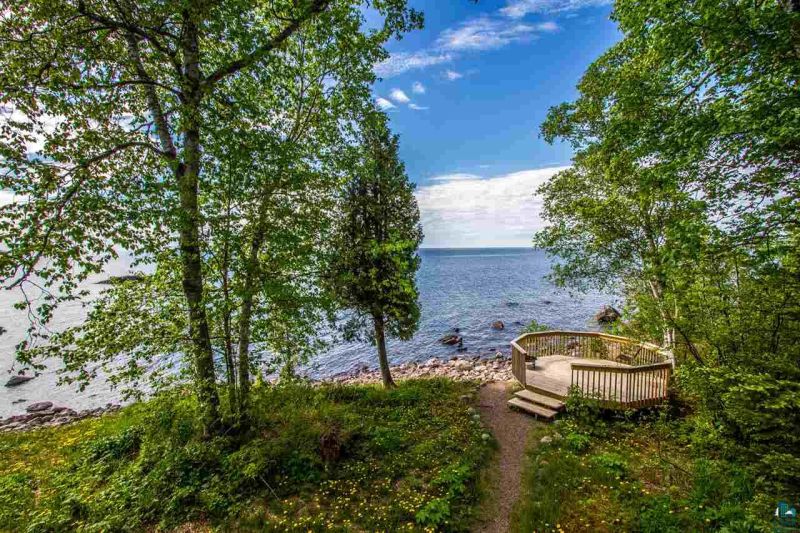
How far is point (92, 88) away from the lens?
528 centimetres

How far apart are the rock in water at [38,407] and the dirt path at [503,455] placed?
21.1 m

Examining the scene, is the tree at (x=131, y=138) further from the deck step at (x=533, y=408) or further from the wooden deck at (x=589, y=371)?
the wooden deck at (x=589, y=371)

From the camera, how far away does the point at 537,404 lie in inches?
368

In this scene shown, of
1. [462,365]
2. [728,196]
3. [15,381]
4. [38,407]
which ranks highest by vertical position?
[728,196]

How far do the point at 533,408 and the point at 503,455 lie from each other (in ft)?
7.98

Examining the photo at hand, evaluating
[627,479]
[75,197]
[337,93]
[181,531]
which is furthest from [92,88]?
[627,479]

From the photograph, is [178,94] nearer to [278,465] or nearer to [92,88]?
[92,88]

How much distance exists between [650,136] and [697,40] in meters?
1.41

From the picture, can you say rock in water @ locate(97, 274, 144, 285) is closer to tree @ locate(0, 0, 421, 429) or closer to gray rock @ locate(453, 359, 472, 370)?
tree @ locate(0, 0, 421, 429)

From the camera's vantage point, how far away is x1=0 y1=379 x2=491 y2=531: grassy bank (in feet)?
16.7

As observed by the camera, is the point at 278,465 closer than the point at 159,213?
No

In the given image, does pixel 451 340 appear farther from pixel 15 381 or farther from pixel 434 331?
pixel 15 381

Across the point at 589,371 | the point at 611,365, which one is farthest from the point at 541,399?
the point at 611,365

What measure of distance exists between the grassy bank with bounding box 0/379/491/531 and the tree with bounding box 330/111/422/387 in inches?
151
